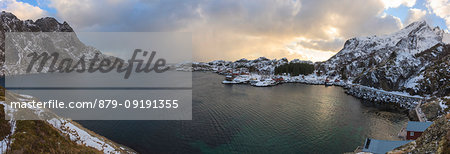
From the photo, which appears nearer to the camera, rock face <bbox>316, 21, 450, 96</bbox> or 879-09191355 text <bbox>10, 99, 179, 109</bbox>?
879-09191355 text <bbox>10, 99, 179, 109</bbox>

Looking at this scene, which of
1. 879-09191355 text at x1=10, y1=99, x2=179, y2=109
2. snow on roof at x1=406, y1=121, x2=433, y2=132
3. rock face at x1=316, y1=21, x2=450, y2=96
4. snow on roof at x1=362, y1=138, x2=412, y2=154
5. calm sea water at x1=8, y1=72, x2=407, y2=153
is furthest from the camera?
rock face at x1=316, y1=21, x2=450, y2=96

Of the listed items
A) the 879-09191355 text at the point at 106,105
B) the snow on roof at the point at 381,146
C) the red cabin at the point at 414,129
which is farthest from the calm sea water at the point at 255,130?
the 879-09191355 text at the point at 106,105

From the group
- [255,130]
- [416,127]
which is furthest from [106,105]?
[416,127]

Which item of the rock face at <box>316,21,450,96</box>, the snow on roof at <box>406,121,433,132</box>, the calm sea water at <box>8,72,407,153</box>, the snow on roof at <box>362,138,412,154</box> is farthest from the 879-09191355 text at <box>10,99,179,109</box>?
the rock face at <box>316,21,450,96</box>

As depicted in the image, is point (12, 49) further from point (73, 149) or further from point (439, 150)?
point (439, 150)

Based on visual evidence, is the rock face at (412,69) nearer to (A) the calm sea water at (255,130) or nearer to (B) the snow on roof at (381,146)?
(A) the calm sea water at (255,130)

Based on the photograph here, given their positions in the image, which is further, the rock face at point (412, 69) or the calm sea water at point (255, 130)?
the rock face at point (412, 69)

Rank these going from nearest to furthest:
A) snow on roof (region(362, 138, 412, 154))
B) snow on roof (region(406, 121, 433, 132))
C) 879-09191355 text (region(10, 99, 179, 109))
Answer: snow on roof (region(362, 138, 412, 154))
snow on roof (region(406, 121, 433, 132))
879-09191355 text (region(10, 99, 179, 109))

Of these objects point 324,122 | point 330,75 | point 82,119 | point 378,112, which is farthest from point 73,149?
point 330,75

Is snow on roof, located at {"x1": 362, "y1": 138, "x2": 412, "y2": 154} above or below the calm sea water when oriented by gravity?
above

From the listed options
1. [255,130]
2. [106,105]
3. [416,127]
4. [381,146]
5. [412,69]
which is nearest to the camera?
[381,146]

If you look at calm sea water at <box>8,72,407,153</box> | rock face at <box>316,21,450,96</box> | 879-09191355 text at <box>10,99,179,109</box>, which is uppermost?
rock face at <box>316,21,450,96</box>

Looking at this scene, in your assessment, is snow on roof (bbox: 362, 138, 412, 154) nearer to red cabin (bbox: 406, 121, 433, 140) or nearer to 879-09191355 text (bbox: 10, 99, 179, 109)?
red cabin (bbox: 406, 121, 433, 140)

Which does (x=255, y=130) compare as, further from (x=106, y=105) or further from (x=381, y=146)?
(x=106, y=105)
